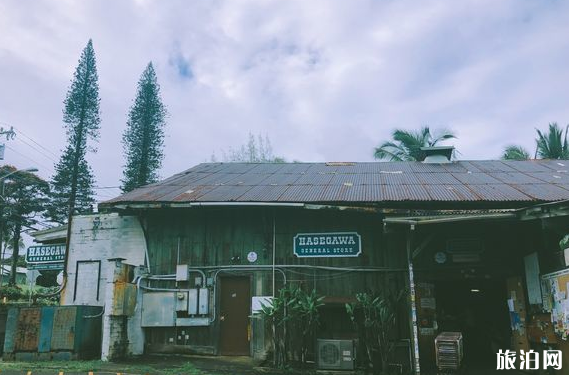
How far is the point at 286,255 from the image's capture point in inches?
452

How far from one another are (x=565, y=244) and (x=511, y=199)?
2.80 metres

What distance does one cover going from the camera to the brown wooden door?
11289 millimetres

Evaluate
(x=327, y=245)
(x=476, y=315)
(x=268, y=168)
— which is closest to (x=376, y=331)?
(x=327, y=245)

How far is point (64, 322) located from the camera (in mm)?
10234

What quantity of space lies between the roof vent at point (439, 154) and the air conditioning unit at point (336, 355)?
868 cm

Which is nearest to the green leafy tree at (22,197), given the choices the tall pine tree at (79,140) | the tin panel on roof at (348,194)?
the tall pine tree at (79,140)

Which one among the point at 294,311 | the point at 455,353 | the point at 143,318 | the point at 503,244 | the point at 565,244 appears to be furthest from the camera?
the point at 143,318

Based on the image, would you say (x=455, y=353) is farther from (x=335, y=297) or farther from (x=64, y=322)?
(x=64, y=322)

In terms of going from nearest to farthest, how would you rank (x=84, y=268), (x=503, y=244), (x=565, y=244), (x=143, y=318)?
(x=565, y=244)
(x=503, y=244)
(x=143, y=318)
(x=84, y=268)

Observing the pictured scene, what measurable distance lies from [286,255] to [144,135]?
26212 mm

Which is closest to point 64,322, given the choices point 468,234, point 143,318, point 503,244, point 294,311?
point 143,318

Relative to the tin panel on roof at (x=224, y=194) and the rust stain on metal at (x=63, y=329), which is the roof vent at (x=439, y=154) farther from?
the rust stain on metal at (x=63, y=329)

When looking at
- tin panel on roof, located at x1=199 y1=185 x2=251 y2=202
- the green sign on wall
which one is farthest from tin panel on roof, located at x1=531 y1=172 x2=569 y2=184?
the green sign on wall

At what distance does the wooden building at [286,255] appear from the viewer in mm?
10516
